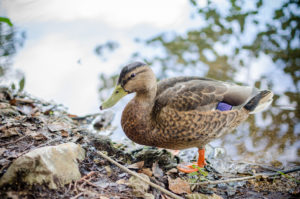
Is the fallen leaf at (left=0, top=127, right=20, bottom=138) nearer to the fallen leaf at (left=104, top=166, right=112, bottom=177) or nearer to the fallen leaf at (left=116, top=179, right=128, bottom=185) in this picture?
the fallen leaf at (left=104, top=166, right=112, bottom=177)

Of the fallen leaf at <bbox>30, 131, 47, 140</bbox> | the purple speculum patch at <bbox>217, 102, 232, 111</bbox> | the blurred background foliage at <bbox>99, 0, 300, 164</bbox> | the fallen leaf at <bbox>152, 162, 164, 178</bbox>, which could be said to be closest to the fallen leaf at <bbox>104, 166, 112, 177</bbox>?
the fallen leaf at <bbox>152, 162, 164, 178</bbox>

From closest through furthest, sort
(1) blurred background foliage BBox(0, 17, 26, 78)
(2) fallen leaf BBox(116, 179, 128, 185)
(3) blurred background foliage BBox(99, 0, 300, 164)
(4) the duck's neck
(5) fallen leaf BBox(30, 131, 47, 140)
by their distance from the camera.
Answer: (2) fallen leaf BBox(116, 179, 128, 185)
(5) fallen leaf BBox(30, 131, 47, 140)
(4) the duck's neck
(3) blurred background foliage BBox(99, 0, 300, 164)
(1) blurred background foliage BBox(0, 17, 26, 78)

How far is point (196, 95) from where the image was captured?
117 inches

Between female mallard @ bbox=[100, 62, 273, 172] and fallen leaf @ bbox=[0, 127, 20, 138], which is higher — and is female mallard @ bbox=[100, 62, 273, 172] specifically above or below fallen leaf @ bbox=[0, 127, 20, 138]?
above

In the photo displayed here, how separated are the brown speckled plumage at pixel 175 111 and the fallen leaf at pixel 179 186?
18.3 inches

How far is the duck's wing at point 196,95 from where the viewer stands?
2895 mm

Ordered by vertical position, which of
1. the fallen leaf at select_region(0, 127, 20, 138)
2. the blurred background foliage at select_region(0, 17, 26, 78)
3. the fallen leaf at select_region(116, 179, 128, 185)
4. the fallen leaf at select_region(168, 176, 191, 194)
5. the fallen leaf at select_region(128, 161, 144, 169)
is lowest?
the fallen leaf at select_region(168, 176, 191, 194)

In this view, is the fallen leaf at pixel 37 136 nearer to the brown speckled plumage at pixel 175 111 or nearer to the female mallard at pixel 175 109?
the female mallard at pixel 175 109

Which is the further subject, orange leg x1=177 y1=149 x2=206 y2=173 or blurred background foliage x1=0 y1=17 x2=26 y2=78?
blurred background foliage x1=0 y1=17 x2=26 y2=78

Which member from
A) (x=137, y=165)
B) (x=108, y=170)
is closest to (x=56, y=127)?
(x=108, y=170)

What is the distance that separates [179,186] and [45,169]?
1292 millimetres

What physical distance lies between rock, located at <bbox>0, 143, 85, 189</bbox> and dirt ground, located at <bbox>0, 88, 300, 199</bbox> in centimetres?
4

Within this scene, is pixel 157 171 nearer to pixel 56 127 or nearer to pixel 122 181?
pixel 122 181

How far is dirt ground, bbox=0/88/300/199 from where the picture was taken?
201cm
